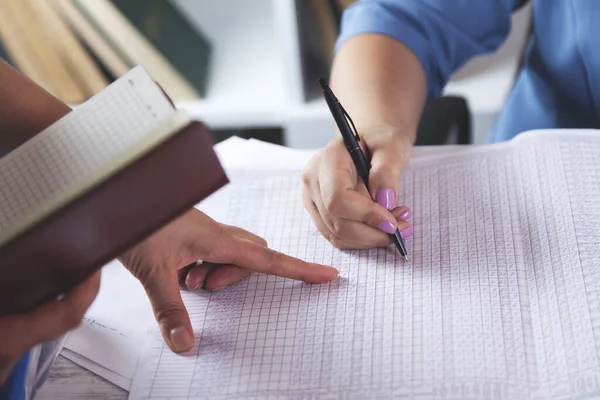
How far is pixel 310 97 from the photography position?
4.83 feet

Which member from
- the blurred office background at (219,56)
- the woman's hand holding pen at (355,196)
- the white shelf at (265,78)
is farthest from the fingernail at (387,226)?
the white shelf at (265,78)

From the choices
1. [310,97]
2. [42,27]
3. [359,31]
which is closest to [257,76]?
[310,97]

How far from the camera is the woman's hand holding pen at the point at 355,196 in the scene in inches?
25.5

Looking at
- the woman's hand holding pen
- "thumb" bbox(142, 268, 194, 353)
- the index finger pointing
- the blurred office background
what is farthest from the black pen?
the blurred office background

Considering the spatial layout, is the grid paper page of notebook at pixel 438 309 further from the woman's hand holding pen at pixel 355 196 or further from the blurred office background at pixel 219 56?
the blurred office background at pixel 219 56

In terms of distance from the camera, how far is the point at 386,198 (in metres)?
0.67

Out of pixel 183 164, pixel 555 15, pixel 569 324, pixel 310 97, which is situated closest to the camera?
pixel 183 164

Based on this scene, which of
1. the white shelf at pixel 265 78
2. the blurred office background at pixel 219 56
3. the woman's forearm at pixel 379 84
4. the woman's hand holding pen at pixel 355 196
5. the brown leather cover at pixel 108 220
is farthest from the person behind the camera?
the white shelf at pixel 265 78

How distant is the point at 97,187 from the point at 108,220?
27 mm

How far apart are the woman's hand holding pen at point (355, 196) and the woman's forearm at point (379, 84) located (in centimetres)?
6

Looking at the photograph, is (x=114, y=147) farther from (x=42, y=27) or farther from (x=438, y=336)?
(x=42, y=27)

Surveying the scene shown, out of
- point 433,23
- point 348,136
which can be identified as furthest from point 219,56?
point 348,136

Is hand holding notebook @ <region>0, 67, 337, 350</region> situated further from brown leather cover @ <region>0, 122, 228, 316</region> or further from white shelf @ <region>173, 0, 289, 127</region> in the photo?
white shelf @ <region>173, 0, 289, 127</region>

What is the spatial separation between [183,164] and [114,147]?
47 millimetres
